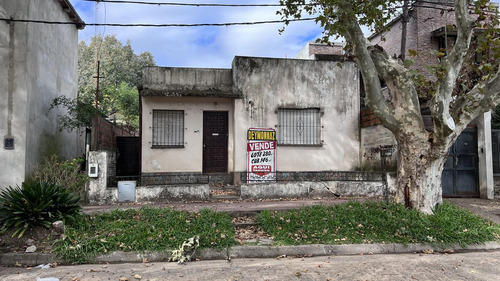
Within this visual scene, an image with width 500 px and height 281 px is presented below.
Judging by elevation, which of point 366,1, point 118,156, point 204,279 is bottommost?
point 204,279

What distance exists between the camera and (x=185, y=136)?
36.1ft

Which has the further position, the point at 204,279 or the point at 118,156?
the point at 118,156

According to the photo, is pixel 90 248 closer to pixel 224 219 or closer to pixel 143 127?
pixel 224 219

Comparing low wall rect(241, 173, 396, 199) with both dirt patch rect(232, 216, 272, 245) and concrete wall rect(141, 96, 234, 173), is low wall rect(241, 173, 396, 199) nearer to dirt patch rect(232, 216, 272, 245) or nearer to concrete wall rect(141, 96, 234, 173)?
dirt patch rect(232, 216, 272, 245)

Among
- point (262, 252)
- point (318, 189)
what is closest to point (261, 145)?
point (318, 189)

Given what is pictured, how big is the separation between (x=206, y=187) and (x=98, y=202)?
9.39ft

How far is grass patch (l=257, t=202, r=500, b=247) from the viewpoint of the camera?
5625 millimetres

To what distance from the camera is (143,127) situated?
10695 millimetres

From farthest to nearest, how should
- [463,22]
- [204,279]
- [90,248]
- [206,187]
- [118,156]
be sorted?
[118,156], [206,187], [463,22], [90,248], [204,279]

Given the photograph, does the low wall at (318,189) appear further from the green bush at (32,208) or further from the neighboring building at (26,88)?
the neighboring building at (26,88)

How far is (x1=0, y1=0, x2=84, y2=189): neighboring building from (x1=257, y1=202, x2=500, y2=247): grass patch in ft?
22.6

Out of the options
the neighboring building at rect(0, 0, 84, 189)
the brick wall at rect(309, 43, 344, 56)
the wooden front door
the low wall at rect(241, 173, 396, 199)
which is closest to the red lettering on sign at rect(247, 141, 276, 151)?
the wooden front door

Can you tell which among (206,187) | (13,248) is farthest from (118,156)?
(13,248)

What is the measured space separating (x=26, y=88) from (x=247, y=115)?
256 inches
